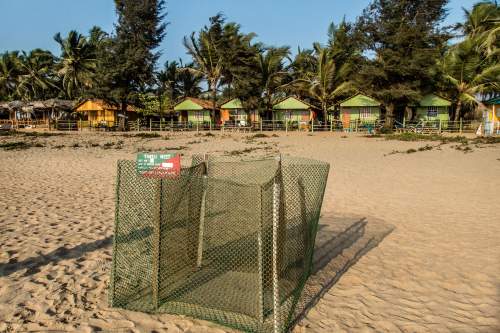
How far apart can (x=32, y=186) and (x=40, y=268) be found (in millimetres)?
6281

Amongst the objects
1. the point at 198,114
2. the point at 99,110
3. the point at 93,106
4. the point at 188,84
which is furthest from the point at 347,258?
the point at 188,84

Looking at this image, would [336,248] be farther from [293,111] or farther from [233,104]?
[233,104]

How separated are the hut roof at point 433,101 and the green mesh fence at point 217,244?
33.2 meters

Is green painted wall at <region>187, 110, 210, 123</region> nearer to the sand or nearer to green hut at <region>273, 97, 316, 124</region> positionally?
green hut at <region>273, 97, 316, 124</region>

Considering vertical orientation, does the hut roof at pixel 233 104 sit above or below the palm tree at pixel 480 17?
below

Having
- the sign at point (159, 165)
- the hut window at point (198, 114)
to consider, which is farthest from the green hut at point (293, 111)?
the sign at point (159, 165)

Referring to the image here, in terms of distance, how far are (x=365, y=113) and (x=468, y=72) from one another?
28.5 feet

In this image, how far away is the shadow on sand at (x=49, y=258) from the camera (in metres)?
4.60

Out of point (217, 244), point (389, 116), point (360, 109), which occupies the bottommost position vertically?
point (217, 244)

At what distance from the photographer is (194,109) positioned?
141ft

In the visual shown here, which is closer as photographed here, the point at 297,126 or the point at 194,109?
the point at 297,126

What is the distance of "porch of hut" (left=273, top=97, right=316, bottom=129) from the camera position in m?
38.8

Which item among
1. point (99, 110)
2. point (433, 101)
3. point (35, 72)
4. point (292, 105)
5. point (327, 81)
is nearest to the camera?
point (433, 101)

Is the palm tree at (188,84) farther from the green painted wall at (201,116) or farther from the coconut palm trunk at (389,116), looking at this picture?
the coconut palm trunk at (389,116)
